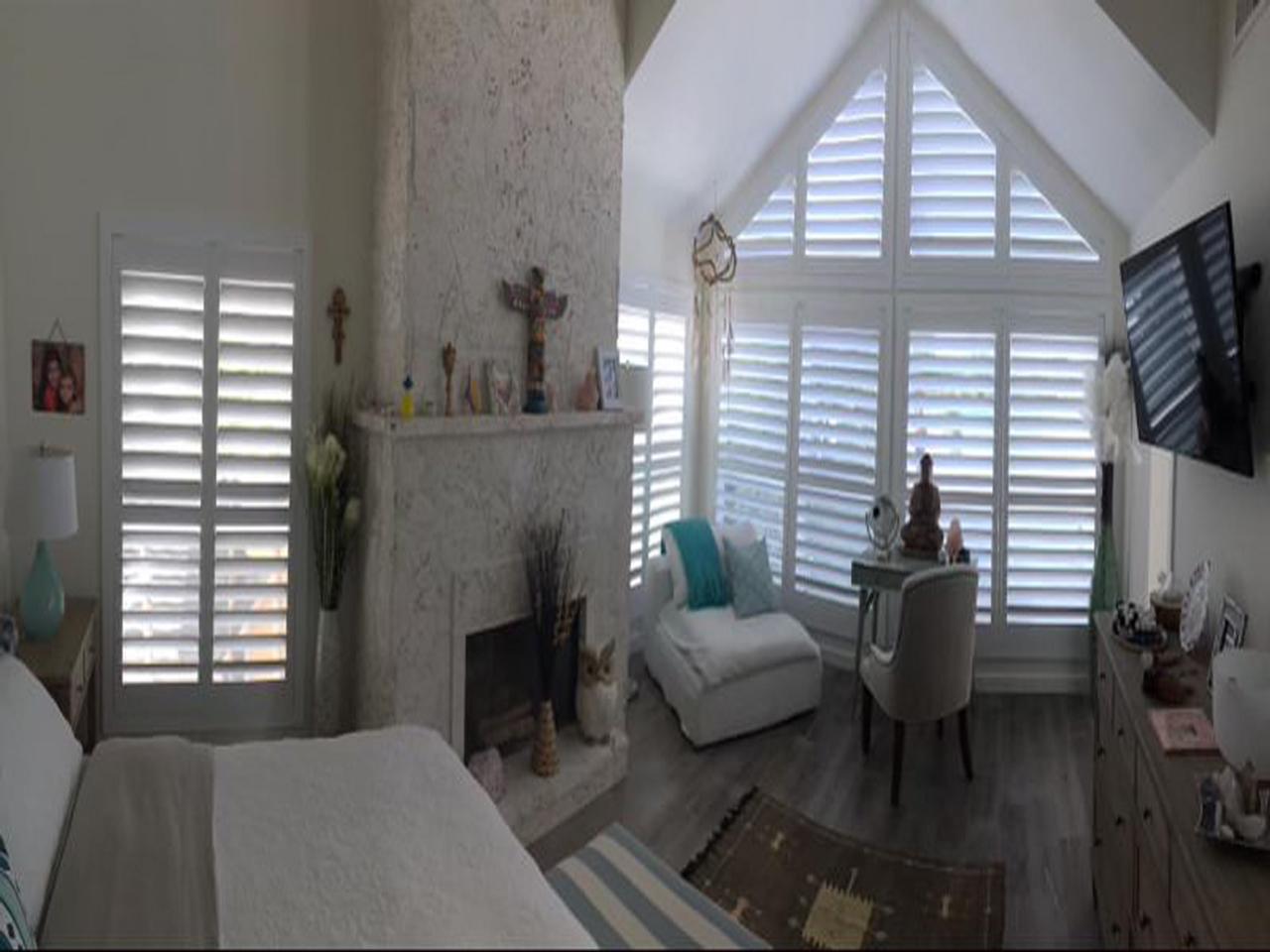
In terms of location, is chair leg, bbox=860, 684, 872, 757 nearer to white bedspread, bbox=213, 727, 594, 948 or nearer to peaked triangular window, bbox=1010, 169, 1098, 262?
white bedspread, bbox=213, 727, 594, 948

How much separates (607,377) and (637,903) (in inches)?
91.1

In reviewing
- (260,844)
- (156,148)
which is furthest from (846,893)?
(156,148)

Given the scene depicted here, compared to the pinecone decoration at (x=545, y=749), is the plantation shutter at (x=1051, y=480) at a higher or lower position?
higher

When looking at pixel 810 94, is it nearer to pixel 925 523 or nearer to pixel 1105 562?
pixel 925 523

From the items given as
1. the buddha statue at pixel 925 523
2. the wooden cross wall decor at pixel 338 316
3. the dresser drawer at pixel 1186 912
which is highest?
the wooden cross wall decor at pixel 338 316

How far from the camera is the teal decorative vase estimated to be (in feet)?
11.8

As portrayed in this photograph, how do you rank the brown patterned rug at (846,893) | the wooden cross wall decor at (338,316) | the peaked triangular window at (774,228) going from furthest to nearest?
the peaked triangular window at (774,228), the wooden cross wall decor at (338,316), the brown patterned rug at (846,893)

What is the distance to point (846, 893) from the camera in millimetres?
989

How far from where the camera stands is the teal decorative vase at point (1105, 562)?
3.59 meters

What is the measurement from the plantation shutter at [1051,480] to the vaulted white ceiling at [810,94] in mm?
633

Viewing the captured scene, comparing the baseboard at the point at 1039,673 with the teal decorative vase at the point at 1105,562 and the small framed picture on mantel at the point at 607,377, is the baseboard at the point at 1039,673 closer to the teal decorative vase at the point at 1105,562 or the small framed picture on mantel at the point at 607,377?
the teal decorative vase at the point at 1105,562

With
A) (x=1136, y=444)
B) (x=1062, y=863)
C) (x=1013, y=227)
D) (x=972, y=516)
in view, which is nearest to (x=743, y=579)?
(x=972, y=516)

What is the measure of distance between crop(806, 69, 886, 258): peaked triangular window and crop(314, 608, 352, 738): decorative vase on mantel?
105 inches

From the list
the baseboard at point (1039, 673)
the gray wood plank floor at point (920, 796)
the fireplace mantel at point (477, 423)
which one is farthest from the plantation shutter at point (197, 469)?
the baseboard at point (1039, 673)
